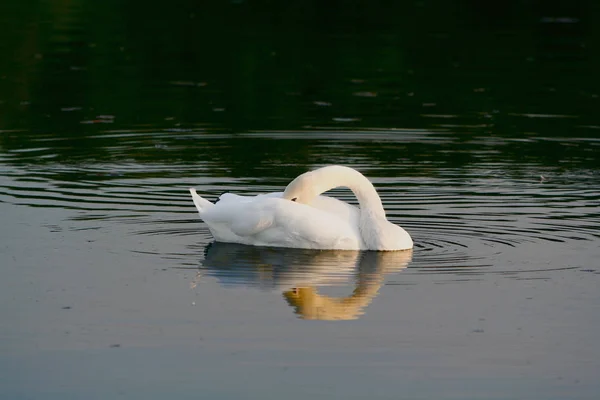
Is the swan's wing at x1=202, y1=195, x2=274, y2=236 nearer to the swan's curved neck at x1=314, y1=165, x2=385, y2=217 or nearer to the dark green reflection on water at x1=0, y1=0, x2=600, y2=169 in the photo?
the swan's curved neck at x1=314, y1=165, x2=385, y2=217

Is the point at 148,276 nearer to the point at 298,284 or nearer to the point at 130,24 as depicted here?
the point at 298,284

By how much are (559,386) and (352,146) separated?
1088 cm

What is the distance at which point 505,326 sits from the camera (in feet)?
32.6

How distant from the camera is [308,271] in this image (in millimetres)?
11789

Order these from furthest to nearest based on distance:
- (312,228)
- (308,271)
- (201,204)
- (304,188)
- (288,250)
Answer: (201,204) < (304,188) < (288,250) < (312,228) < (308,271)

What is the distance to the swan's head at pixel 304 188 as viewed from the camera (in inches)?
507

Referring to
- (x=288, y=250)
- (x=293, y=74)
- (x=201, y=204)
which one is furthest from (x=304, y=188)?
(x=293, y=74)

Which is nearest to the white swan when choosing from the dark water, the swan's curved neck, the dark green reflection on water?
the swan's curved neck

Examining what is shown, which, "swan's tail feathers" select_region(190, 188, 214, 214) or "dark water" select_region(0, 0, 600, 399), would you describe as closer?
"dark water" select_region(0, 0, 600, 399)

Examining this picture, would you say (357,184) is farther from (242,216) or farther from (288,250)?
(242,216)

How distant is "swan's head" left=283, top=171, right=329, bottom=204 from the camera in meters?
12.9

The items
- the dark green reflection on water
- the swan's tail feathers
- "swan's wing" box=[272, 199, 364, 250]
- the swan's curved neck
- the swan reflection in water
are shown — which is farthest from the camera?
the dark green reflection on water

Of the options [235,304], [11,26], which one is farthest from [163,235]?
[11,26]

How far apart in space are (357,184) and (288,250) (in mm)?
878
